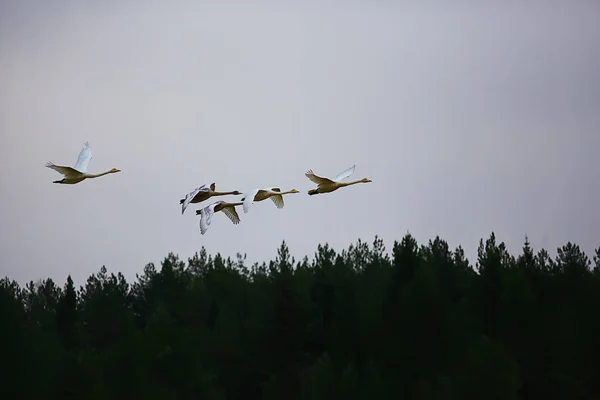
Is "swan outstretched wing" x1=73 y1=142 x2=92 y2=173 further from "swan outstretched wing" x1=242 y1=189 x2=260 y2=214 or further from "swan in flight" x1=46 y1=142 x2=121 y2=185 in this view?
"swan outstretched wing" x1=242 y1=189 x2=260 y2=214

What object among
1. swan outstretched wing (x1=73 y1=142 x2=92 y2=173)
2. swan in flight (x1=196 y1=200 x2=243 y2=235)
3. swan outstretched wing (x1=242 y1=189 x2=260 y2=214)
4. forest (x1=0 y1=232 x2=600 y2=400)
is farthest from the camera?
forest (x1=0 y1=232 x2=600 y2=400)

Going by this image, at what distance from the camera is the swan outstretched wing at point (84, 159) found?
159 feet

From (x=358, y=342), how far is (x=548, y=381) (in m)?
9.10

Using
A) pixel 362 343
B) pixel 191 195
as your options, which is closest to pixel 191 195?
pixel 191 195

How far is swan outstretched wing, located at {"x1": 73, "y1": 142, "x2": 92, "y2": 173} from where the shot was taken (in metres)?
48.4

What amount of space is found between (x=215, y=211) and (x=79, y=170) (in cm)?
503

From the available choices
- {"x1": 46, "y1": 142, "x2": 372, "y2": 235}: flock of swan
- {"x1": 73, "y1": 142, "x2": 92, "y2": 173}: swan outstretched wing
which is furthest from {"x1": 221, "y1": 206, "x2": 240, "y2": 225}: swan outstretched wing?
{"x1": 73, "y1": 142, "x2": 92, "y2": 173}: swan outstretched wing

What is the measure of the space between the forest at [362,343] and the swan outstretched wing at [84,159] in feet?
40.0

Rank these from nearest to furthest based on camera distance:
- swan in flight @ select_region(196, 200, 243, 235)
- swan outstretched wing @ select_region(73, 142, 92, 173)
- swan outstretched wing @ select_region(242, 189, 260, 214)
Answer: swan outstretched wing @ select_region(242, 189, 260, 214), swan in flight @ select_region(196, 200, 243, 235), swan outstretched wing @ select_region(73, 142, 92, 173)

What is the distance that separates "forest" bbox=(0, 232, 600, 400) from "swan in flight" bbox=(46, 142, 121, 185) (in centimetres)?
1222

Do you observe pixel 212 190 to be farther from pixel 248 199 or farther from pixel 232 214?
pixel 248 199

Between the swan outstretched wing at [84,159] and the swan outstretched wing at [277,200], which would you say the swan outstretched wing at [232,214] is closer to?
the swan outstretched wing at [277,200]

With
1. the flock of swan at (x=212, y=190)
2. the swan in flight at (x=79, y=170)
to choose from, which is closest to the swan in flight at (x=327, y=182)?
the flock of swan at (x=212, y=190)

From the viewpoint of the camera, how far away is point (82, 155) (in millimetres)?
49156
